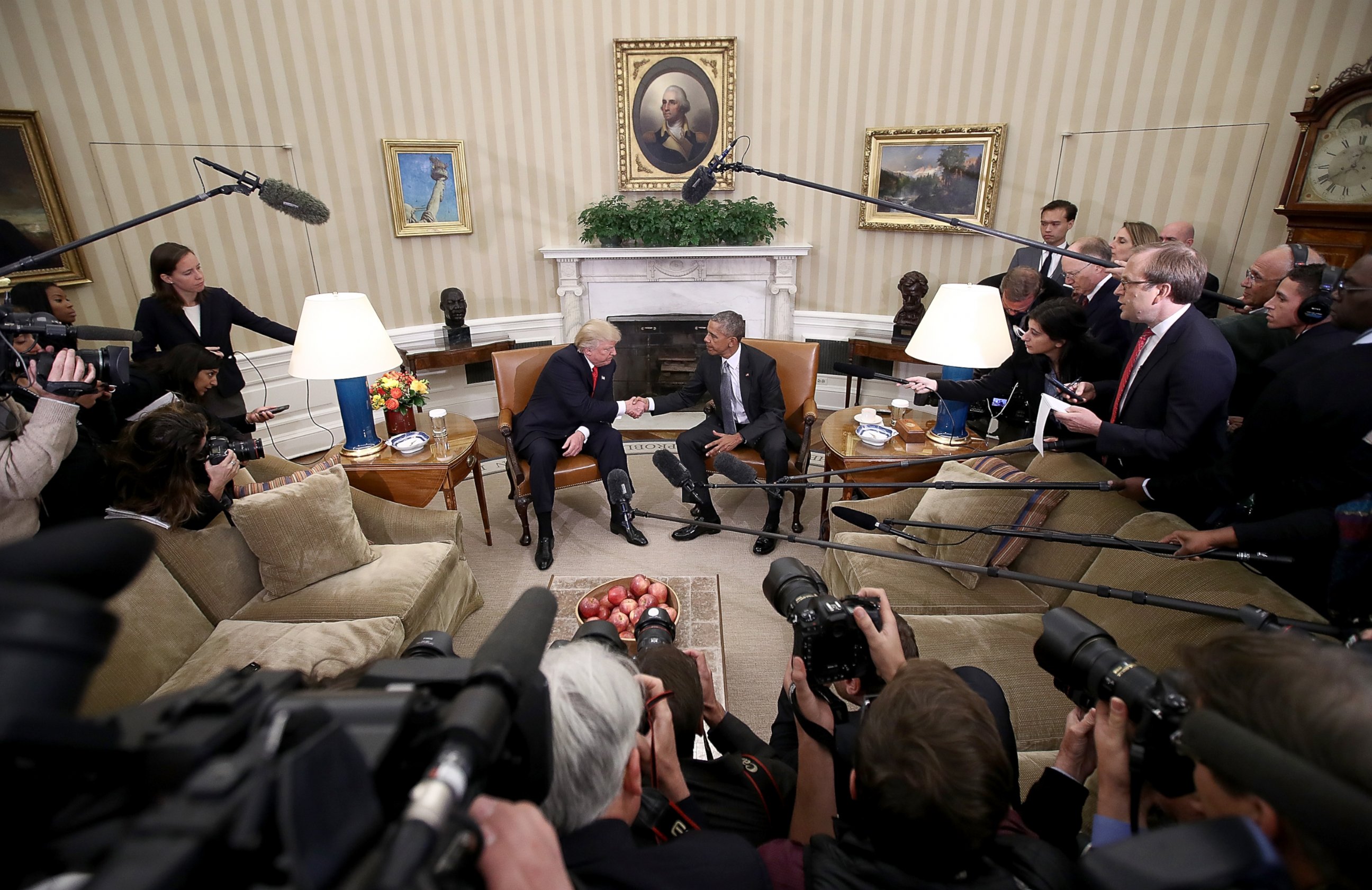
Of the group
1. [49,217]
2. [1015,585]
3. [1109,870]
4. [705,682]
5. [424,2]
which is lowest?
[1015,585]

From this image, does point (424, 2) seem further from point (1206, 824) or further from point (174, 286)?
point (1206, 824)

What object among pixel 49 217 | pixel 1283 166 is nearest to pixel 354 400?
pixel 49 217

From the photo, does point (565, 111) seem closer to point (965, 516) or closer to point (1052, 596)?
point (965, 516)

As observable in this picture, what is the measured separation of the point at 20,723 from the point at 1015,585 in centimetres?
270

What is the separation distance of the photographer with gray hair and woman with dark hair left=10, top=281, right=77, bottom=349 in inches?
142

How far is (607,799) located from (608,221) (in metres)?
4.80

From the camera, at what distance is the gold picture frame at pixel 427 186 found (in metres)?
4.98

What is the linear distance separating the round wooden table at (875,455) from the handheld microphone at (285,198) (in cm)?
315

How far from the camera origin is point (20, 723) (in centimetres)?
40

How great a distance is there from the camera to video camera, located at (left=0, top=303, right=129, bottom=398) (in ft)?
6.34

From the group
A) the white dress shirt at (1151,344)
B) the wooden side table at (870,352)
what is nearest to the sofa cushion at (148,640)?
the white dress shirt at (1151,344)

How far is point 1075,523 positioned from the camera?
2.38 meters

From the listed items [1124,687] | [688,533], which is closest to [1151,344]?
[1124,687]

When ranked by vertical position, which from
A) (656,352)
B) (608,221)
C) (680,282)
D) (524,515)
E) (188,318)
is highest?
(608,221)
